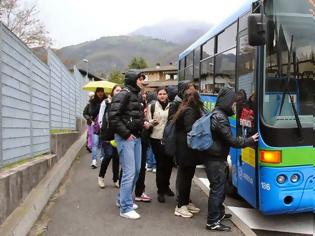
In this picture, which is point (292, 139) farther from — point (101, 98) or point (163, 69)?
point (163, 69)

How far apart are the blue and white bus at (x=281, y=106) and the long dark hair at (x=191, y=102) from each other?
2.13 feet

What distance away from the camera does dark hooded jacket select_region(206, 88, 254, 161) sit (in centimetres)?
542

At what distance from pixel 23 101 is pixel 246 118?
3268mm

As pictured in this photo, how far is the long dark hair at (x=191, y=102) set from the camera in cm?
598

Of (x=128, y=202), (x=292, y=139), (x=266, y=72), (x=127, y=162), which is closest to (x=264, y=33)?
(x=266, y=72)

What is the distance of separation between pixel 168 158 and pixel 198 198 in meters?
0.92

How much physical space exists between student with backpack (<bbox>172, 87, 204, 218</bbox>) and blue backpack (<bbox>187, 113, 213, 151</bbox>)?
1.38ft

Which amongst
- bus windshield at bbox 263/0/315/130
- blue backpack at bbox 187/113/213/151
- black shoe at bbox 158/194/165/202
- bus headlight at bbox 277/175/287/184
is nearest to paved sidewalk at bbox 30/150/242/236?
black shoe at bbox 158/194/165/202

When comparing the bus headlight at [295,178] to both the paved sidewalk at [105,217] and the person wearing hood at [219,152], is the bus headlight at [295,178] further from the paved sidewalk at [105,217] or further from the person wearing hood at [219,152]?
the paved sidewalk at [105,217]

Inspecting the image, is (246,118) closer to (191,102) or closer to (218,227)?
(191,102)

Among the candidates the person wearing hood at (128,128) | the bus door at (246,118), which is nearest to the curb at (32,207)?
the person wearing hood at (128,128)

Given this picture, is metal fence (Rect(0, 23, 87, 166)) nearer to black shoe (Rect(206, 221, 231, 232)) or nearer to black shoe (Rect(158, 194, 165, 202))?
black shoe (Rect(158, 194, 165, 202))

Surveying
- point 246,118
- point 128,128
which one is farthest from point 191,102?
point 128,128

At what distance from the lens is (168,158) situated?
23.4 feet
